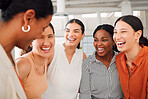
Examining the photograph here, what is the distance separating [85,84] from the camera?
6.37 ft

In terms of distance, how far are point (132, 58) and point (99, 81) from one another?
18.2 inches

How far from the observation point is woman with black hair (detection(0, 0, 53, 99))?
0.68 meters

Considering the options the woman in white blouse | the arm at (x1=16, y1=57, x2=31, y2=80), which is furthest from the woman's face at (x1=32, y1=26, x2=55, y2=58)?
the woman in white blouse

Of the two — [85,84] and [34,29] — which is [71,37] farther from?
[34,29]

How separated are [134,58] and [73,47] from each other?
0.76 meters

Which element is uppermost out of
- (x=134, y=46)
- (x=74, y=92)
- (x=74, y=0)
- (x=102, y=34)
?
(x=74, y=0)

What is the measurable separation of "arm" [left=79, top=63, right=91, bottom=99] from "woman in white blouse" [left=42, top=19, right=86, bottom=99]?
0.18 ft

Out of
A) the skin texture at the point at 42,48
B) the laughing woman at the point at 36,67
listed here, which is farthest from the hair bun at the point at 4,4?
the skin texture at the point at 42,48

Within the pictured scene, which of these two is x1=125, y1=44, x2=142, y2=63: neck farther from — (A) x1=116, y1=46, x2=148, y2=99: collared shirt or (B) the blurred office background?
(B) the blurred office background

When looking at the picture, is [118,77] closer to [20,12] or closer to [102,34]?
[102,34]

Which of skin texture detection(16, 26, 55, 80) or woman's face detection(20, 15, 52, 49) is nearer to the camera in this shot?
woman's face detection(20, 15, 52, 49)

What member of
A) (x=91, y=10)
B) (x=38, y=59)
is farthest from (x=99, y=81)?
(x=91, y=10)

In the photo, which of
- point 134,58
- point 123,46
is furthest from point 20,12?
point 134,58

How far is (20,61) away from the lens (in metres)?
1.41
